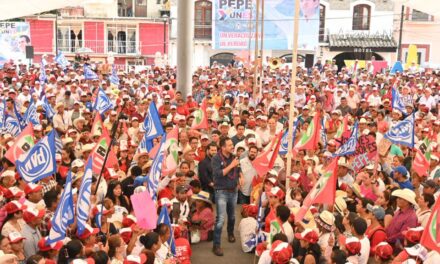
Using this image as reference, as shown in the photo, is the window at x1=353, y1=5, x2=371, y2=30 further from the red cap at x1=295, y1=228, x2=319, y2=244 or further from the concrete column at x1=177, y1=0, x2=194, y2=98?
the red cap at x1=295, y1=228, x2=319, y2=244

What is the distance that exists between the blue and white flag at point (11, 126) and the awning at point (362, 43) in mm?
29618

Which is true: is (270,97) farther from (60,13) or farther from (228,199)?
(60,13)

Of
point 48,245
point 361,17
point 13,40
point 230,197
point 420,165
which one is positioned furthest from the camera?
point 361,17

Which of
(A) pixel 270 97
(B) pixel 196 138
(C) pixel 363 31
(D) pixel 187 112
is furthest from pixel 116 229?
(C) pixel 363 31

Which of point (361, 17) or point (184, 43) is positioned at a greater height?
point (361, 17)

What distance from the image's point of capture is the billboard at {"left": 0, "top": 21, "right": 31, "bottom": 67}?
34.5 metres

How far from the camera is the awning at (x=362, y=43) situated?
127ft

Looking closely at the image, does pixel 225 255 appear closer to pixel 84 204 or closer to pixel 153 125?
pixel 153 125

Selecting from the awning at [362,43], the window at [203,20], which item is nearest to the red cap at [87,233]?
the awning at [362,43]

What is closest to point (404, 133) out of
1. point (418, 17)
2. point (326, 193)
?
point (326, 193)

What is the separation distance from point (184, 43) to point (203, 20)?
23464 millimetres

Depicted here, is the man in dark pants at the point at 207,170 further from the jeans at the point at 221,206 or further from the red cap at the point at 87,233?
the red cap at the point at 87,233

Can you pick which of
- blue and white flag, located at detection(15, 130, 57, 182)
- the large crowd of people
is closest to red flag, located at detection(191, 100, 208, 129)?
the large crowd of people

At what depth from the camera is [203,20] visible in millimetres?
40375
